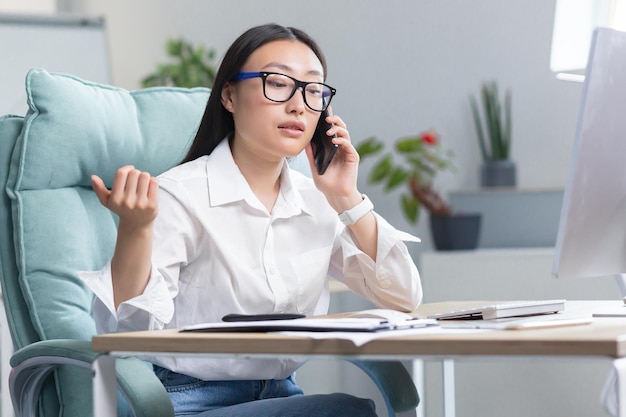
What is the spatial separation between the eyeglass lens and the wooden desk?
0.49 metres

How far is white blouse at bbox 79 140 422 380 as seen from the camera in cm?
144

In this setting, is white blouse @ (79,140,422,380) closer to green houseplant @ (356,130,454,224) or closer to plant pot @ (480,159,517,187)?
green houseplant @ (356,130,454,224)

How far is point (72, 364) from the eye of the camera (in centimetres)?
131

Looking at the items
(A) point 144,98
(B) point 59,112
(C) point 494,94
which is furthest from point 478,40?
(B) point 59,112

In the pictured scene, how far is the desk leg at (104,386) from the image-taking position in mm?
1106

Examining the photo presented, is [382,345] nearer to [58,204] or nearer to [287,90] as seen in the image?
[287,90]

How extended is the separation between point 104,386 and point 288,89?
588mm

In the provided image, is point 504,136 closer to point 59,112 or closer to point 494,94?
point 494,94

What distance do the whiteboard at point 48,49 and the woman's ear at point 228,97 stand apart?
2437mm

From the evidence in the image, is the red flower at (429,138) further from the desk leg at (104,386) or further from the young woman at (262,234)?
the desk leg at (104,386)

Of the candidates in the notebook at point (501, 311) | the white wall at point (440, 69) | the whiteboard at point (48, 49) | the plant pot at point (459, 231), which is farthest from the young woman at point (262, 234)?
the whiteboard at point (48, 49)

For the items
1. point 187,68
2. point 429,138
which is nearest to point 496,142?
point 429,138

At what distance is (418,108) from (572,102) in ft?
1.96

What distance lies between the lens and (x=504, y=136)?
11.6 feet
